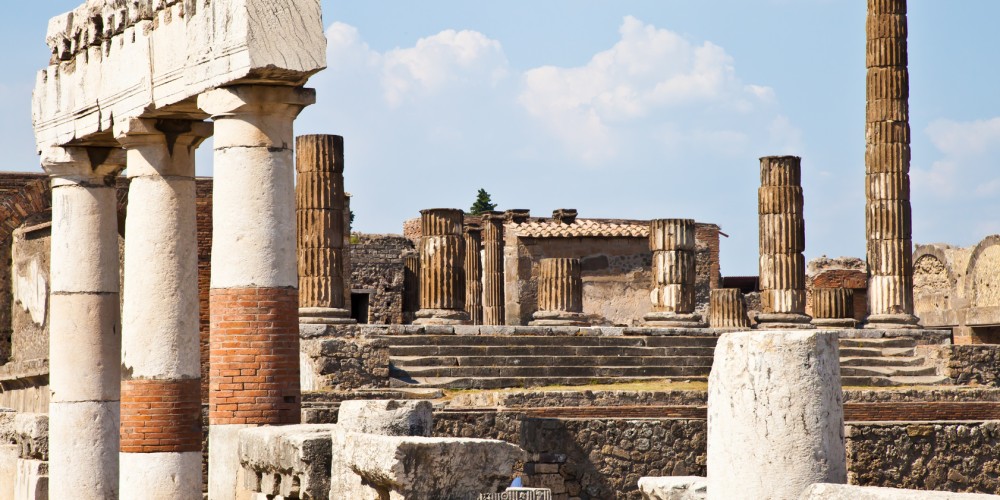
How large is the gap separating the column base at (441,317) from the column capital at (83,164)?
9.50 metres

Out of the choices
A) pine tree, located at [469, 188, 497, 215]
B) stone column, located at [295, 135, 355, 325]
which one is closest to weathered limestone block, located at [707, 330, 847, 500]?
stone column, located at [295, 135, 355, 325]

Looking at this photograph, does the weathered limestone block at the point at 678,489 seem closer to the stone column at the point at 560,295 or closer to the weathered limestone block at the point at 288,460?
the weathered limestone block at the point at 288,460

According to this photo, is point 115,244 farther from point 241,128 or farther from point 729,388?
point 729,388

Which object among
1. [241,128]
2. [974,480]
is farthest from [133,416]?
[974,480]

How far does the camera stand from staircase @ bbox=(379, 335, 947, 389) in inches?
723

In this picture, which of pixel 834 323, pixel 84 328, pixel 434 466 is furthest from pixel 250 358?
pixel 834 323

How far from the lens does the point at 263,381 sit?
9.48 metres

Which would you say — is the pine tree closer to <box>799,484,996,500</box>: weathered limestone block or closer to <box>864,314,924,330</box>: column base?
<box>864,314,924,330</box>: column base

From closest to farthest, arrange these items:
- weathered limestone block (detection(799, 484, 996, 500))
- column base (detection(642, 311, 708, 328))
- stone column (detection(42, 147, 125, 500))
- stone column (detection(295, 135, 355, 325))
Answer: weathered limestone block (detection(799, 484, 996, 500)) → stone column (detection(42, 147, 125, 500)) → stone column (detection(295, 135, 355, 325)) → column base (detection(642, 311, 708, 328))

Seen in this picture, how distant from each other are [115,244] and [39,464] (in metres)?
1.83

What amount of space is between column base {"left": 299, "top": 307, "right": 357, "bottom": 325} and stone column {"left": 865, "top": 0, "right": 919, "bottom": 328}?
8520mm

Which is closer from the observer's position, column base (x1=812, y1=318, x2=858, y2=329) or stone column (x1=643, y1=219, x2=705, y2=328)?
column base (x1=812, y1=318, x2=858, y2=329)

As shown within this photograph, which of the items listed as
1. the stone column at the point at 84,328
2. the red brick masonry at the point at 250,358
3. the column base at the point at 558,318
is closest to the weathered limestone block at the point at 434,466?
the red brick masonry at the point at 250,358

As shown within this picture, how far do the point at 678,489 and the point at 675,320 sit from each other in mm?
17159
